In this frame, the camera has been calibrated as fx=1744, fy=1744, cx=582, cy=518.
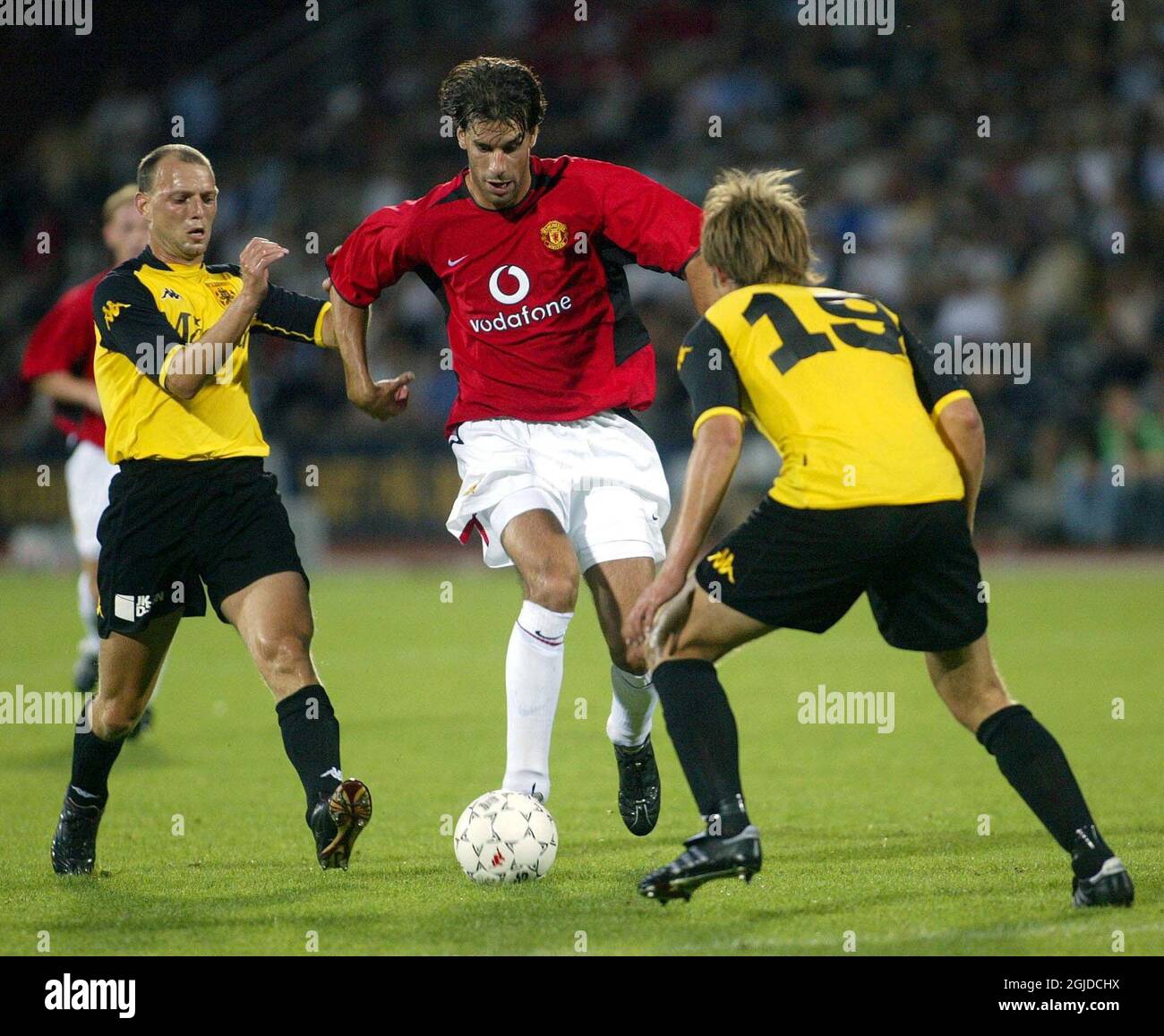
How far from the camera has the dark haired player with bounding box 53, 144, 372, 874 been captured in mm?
5469

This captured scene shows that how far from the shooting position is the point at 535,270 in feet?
19.5

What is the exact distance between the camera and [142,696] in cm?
568

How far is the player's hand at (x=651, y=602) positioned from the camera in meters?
4.63

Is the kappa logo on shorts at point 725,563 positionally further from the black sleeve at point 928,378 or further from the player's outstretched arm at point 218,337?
the player's outstretched arm at point 218,337

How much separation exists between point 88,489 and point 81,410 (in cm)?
42

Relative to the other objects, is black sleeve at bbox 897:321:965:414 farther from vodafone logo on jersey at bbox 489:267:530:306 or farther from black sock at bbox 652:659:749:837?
vodafone logo on jersey at bbox 489:267:530:306

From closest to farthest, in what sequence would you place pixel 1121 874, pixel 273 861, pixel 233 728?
pixel 1121 874 < pixel 273 861 < pixel 233 728

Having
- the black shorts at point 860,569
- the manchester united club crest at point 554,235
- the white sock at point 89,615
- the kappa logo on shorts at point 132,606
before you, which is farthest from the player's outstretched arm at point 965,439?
the white sock at point 89,615

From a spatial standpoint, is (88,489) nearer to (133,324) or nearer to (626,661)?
(133,324)

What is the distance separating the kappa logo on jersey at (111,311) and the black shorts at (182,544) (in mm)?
467

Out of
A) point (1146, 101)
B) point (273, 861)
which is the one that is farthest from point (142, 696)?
point (1146, 101)

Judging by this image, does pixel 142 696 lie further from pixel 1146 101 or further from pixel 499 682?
pixel 1146 101

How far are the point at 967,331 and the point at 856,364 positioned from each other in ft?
46.9

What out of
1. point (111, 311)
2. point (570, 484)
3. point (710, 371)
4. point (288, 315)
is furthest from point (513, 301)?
point (710, 371)
